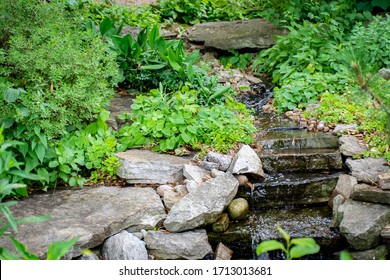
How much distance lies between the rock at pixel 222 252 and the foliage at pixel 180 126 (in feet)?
3.80

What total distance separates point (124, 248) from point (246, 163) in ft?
4.83

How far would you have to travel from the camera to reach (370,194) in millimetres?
4719

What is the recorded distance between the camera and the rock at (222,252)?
→ 15.0 feet

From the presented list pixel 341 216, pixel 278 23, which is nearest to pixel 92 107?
pixel 341 216

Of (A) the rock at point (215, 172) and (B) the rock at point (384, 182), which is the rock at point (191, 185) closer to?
(A) the rock at point (215, 172)

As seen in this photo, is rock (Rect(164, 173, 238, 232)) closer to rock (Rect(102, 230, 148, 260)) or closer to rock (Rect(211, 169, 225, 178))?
rock (Rect(211, 169, 225, 178))

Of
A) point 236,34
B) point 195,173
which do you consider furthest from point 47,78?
point 236,34

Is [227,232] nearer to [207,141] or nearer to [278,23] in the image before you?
[207,141]

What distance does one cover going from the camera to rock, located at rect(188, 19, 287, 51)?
8.74 metres

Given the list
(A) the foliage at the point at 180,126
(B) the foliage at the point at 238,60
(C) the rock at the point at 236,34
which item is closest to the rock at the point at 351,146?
(A) the foliage at the point at 180,126

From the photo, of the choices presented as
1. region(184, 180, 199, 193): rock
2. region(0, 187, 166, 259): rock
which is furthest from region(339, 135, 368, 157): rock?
region(0, 187, 166, 259): rock

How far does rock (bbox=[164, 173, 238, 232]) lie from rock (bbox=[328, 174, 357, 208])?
97 centimetres

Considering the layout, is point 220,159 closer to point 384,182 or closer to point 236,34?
Result: point 384,182

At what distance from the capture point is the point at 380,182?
475 cm
